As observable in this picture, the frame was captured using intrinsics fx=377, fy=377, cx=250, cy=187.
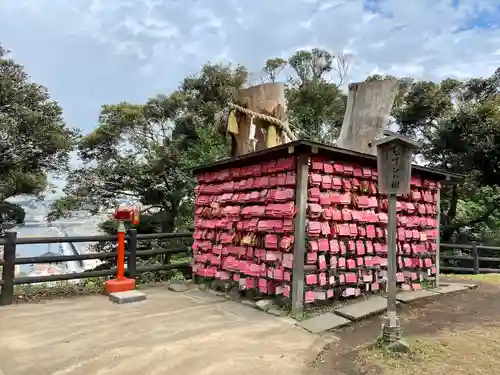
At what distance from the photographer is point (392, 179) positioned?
3531 mm

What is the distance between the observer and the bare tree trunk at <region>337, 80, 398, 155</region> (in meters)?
5.68

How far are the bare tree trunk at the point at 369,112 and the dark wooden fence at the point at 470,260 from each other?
4.46m

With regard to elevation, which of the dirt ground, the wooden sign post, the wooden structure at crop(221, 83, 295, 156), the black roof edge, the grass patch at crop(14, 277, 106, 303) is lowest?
the grass patch at crop(14, 277, 106, 303)

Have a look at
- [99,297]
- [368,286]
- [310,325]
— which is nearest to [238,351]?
[310,325]

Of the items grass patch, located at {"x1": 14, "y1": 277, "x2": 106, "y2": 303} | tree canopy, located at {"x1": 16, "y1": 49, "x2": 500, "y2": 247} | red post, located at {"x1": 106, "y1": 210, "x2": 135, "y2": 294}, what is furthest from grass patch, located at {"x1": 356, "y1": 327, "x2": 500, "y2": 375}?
tree canopy, located at {"x1": 16, "y1": 49, "x2": 500, "y2": 247}

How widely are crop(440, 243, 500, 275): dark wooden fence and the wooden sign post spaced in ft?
20.0

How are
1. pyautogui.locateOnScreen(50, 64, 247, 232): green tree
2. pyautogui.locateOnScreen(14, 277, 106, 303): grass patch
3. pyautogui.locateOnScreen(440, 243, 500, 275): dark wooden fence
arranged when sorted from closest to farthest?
A: pyautogui.locateOnScreen(14, 277, 106, 303): grass patch < pyautogui.locateOnScreen(440, 243, 500, 275): dark wooden fence < pyautogui.locateOnScreen(50, 64, 247, 232): green tree

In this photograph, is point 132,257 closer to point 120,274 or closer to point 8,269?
point 120,274

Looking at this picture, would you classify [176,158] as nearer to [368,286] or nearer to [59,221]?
[59,221]

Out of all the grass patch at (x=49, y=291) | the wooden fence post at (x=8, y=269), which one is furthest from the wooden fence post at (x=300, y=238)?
the wooden fence post at (x=8, y=269)

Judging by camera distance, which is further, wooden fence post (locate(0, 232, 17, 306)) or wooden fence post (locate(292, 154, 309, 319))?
wooden fence post (locate(0, 232, 17, 306))

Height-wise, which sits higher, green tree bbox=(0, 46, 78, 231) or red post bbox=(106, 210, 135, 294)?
green tree bbox=(0, 46, 78, 231)

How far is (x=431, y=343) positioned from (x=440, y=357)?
0.35 metres

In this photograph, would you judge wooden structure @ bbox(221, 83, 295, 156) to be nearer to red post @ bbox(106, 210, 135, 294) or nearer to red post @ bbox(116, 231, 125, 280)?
red post @ bbox(106, 210, 135, 294)
